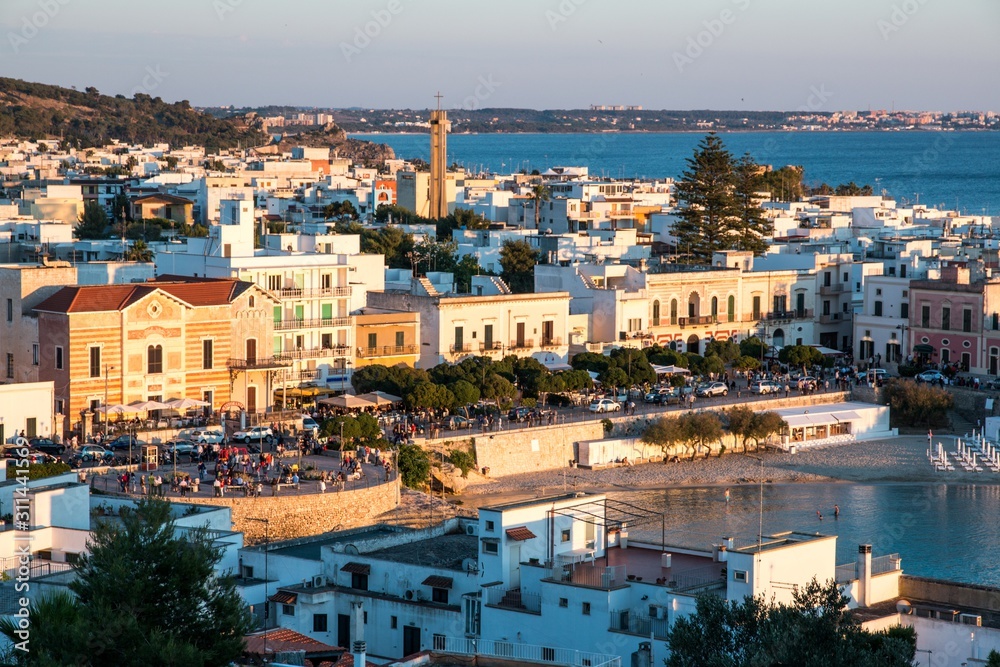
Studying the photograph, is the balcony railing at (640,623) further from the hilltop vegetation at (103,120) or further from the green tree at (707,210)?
the hilltop vegetation at (103,120)

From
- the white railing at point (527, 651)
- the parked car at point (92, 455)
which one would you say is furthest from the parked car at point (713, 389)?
the white railing at point (527, 651)

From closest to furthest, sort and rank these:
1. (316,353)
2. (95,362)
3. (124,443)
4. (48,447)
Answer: (48,447)
(124,443)
(95,362)
(316,353)

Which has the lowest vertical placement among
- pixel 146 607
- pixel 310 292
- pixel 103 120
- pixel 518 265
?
pixel 146 607

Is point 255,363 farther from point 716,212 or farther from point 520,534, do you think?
point 716,212

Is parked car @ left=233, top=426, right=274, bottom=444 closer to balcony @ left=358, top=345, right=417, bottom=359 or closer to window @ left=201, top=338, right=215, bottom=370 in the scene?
window @ left=201, top=338, right=215, bottom=370

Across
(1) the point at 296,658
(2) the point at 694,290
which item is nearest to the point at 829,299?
(2) the point at 694,290

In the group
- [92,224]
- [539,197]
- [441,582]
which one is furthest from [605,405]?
[539,197]
